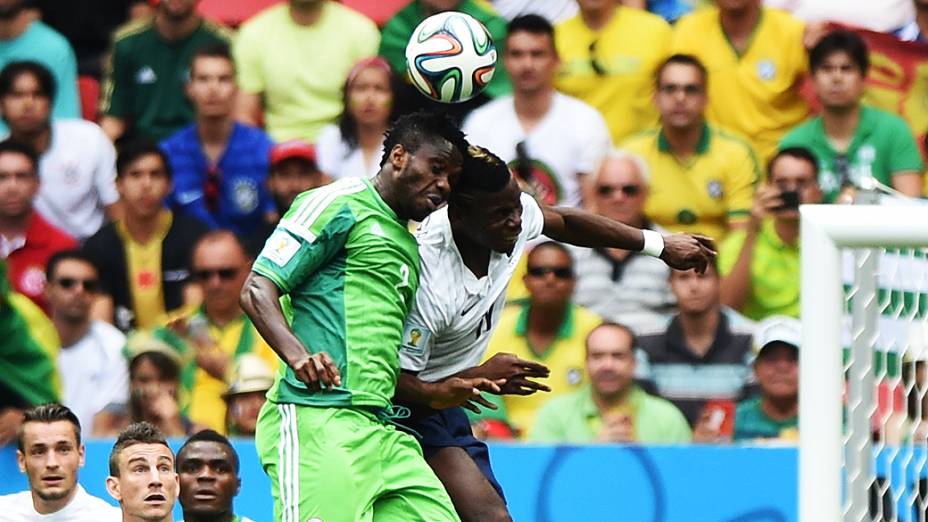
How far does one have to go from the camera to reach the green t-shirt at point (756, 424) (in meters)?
7.95

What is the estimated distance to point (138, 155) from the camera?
29.7ft

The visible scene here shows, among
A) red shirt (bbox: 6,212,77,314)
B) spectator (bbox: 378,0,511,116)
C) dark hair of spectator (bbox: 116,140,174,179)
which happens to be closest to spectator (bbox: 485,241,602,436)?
spectator (bbox: 378,0,511,116)

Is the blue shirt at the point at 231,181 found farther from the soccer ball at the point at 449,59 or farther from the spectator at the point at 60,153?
the soccer ball at the point at 449,59

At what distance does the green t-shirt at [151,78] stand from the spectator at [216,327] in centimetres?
86

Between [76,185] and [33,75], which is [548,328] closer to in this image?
[76,185]

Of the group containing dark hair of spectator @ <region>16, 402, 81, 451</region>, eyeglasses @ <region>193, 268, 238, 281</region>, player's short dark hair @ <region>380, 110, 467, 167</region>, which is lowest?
dark hair of spectator @ <region>16, 402, 81, 451</region>

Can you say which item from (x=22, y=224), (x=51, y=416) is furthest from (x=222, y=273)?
(x=51, y=416)

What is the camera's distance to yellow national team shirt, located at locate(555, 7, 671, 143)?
8656 mm

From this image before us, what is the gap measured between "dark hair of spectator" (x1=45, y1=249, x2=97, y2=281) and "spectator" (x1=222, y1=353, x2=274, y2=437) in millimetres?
1040

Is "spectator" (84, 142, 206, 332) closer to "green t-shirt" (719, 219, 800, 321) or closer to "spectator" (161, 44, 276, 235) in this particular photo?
"spectator" (161, 44, 276, 235)

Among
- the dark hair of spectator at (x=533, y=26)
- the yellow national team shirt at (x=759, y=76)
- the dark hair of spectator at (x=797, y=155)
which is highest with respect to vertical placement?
the dark hair of spectator at (x=533, y=26)

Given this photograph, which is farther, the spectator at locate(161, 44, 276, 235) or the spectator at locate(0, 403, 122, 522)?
the spectator at locate(161, 44, 276, 235)

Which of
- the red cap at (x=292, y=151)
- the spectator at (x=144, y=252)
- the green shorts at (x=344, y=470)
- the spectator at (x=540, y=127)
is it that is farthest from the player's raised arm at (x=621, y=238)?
the spectator at (x=144, y=252)

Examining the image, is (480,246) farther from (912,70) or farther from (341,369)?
(912,70)
